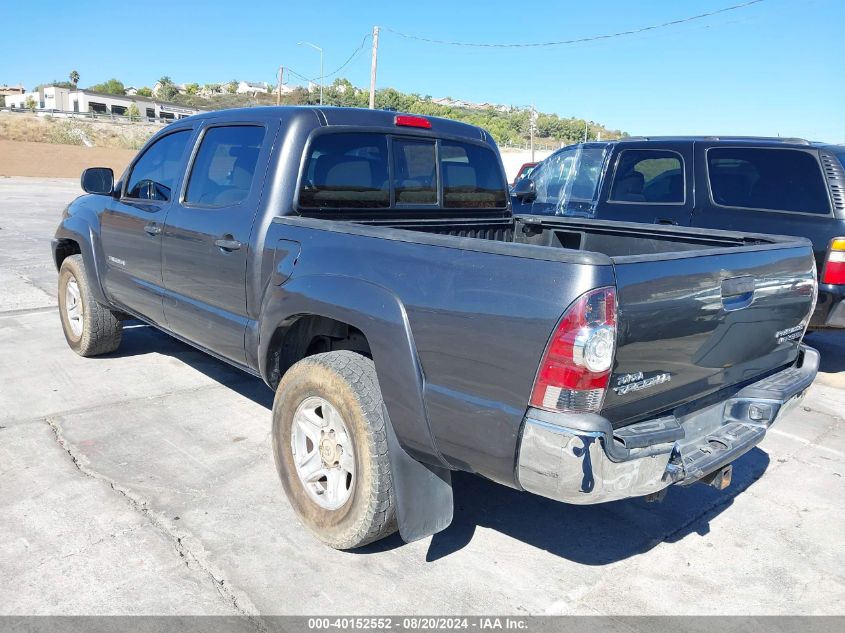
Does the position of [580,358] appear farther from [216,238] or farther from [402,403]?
[216,238]

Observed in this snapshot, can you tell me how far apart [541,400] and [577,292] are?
1.22 feet

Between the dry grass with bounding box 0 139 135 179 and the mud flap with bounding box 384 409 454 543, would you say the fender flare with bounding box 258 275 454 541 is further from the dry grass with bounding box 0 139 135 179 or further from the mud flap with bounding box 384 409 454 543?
the dry grass with bounding box 0 139 135 179

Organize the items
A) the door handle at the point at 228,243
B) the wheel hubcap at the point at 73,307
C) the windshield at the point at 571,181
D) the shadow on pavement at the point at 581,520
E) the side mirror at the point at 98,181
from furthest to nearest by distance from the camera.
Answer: the windshield at the point at 571,181 → the wheel hubcap at the point at 73,307 → the side mirror at the point at 98,181 → the door handle at the point at 228,243 → the shadow on pavement at the point at 581,520

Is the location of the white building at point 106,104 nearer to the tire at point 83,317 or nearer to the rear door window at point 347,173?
the tire at point 83,317

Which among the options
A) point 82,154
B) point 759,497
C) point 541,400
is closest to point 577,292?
point 541,400

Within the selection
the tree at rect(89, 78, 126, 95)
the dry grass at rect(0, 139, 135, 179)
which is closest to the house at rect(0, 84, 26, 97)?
the tree at rect(89, 78, 126, 95)

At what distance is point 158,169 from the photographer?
14.8 feet

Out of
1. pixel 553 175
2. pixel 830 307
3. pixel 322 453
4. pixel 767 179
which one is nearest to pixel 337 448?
pixel 322 453

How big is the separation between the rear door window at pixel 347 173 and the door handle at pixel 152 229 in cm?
126

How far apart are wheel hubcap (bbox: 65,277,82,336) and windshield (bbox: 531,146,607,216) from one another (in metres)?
4.58

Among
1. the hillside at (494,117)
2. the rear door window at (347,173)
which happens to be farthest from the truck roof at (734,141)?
the hillside at (494,117)

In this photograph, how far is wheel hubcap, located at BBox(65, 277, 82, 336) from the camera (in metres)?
5.57

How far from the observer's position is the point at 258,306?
342 centimetres

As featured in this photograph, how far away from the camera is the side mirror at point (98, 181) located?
4.82m
